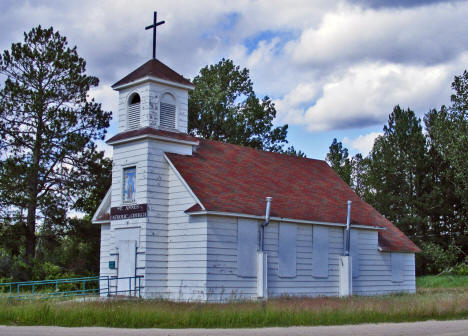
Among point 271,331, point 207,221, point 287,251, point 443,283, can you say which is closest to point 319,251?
point 287,251

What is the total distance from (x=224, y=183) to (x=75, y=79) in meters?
15.5

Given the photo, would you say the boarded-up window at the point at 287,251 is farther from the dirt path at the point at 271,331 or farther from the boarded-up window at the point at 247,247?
the dirt path at the point at 271,331

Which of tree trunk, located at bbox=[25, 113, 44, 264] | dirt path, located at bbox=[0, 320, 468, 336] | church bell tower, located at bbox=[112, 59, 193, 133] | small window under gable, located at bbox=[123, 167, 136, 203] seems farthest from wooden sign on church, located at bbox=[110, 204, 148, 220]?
tree trunk, located at bbox=[25, 113, 44, 264]

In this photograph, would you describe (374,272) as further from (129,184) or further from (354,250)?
(129,184)

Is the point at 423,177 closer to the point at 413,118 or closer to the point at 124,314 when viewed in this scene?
the point at 413,118

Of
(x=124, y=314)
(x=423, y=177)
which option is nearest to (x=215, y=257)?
(x=124, y=314)

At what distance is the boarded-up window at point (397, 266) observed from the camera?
31.2 m

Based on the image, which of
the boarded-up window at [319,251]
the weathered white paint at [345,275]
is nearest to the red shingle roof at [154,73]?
the boarded-up window at [319,251]

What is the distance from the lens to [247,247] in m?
24.4

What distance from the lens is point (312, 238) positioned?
89.5ft

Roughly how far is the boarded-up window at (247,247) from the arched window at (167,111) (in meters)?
5.26

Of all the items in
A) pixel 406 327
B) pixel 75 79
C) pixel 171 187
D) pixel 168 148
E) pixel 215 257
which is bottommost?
pixel 406 327

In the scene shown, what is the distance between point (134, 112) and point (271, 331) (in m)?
14.4

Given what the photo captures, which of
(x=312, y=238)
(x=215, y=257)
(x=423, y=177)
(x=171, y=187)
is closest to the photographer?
(x=215, y=257)
